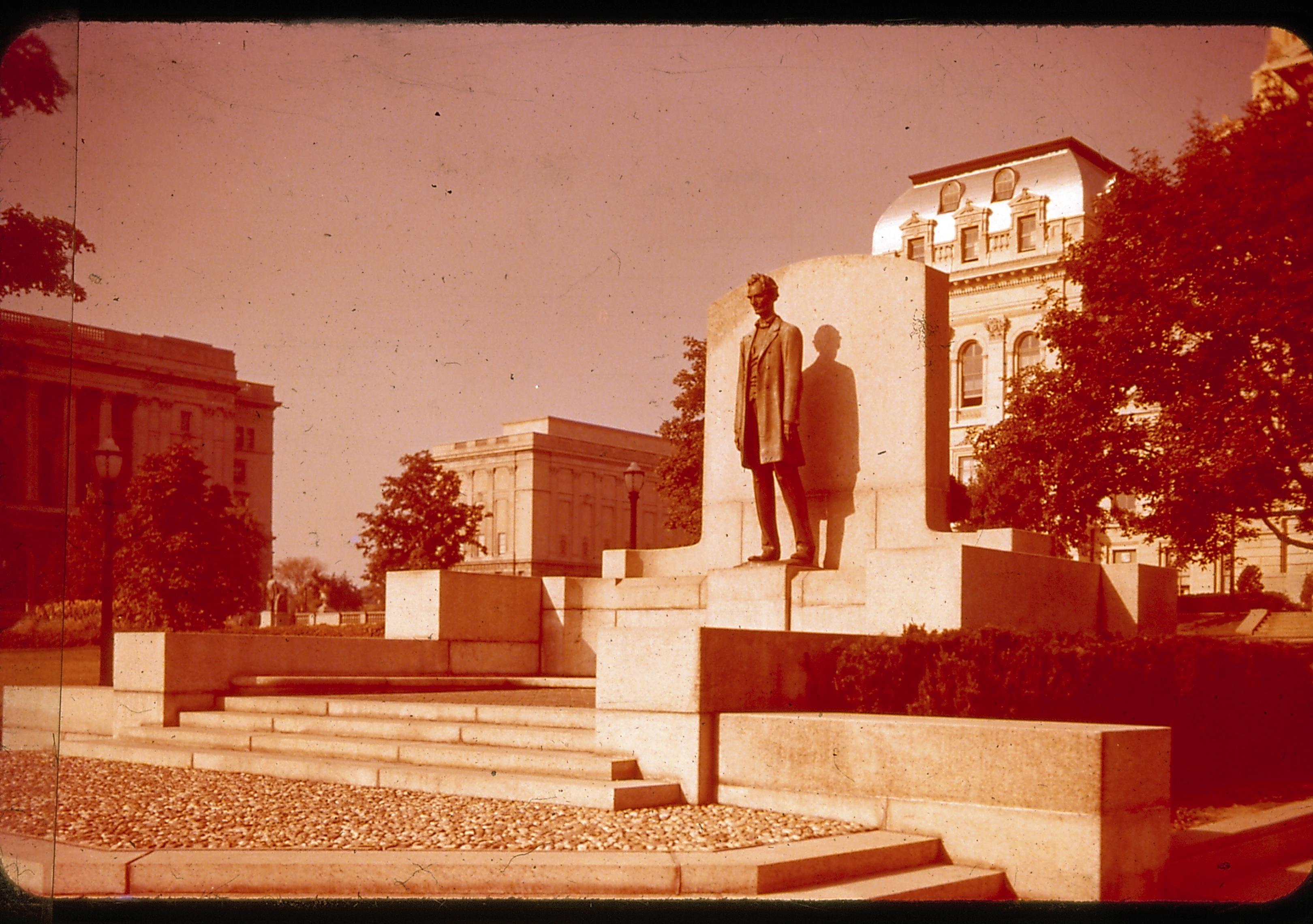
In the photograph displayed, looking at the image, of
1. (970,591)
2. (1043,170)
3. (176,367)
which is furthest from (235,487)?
(970,591)

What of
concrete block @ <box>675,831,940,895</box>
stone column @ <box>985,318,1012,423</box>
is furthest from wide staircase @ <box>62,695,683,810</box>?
stone column @ <box>985,318,1012,423</box>

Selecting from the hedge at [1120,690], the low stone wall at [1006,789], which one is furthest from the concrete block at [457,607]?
the low stone wall at [1006,789]

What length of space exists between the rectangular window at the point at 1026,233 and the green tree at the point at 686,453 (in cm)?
2955

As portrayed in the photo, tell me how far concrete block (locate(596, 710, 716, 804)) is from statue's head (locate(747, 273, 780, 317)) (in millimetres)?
6182

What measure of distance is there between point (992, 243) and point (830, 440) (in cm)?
5652

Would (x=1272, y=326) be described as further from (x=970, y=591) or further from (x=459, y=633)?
(x=459, y=633)

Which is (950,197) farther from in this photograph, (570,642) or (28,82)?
(28,82)

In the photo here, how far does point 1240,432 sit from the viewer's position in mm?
21781

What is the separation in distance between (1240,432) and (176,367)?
69.1 metres

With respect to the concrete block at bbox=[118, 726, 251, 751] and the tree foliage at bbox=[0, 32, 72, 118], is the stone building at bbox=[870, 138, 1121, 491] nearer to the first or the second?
the concrete block at bbox=[118, 726, 251, 751]

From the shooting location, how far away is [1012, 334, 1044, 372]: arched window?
215 feet

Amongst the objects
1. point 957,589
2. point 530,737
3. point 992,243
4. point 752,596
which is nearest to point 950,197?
point 992,243

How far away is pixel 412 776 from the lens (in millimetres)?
9531

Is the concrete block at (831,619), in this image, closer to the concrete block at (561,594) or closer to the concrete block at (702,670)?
the concrete block at (702,670)
